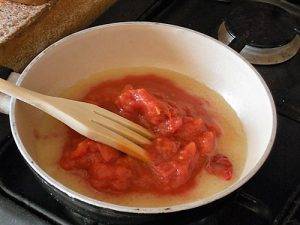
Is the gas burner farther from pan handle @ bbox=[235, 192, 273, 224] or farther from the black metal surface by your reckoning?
pan handle @ bbox=[235, 192, 273, 224]

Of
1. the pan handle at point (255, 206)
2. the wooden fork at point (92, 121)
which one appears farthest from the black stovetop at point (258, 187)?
the wooden fork at point (92, 121)

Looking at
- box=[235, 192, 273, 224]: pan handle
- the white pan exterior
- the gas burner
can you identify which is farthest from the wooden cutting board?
box=[235, 192, 273, 224]: pan handle

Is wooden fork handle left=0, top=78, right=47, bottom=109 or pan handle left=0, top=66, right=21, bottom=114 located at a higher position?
wooden fork handle left=0, top=78, right=47, bottom=109

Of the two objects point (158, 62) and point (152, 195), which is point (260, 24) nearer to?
point (158, 62)

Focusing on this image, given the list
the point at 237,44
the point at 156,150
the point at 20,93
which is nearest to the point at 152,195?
the point at 156,150

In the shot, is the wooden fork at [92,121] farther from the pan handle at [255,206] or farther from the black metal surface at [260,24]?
the black metal surface at [260,24]
